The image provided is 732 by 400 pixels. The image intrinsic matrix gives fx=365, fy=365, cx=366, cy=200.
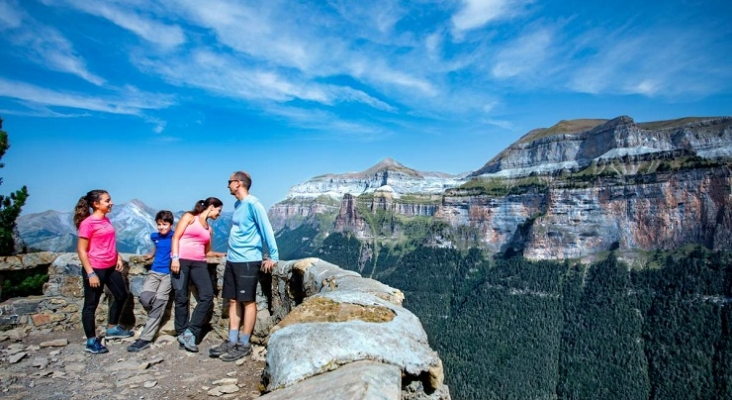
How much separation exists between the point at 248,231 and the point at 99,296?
3119mm

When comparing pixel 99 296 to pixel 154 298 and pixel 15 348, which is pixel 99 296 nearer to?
pixel 154 298

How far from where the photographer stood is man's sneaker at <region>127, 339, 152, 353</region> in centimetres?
596

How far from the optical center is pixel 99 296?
6.28 metres

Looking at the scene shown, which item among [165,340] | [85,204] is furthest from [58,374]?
[85,204]

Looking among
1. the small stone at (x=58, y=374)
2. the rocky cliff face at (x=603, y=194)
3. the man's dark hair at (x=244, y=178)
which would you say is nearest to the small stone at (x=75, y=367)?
the small stone at (x=58, y=374)

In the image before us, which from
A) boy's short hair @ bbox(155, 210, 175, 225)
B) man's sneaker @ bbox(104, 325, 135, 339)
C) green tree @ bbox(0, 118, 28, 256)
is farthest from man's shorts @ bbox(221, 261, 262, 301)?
green tree @ bbox(0, 118, 28, 256)

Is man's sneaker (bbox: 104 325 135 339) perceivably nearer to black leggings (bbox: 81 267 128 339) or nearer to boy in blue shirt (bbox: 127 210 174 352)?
black leggings (bbox: 81 267 128 339)

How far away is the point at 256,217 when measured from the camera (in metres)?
5.48

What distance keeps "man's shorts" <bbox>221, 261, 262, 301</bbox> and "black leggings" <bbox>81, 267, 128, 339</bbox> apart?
7.68 feet

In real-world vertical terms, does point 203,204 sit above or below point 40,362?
above

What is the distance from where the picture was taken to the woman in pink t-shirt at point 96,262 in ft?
19.7

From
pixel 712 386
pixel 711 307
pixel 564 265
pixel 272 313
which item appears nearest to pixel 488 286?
pixel 564 265

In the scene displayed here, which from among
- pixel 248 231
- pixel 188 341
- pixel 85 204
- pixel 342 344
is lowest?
pixel 188 341

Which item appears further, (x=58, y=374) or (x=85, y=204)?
(x=85, y=204)
